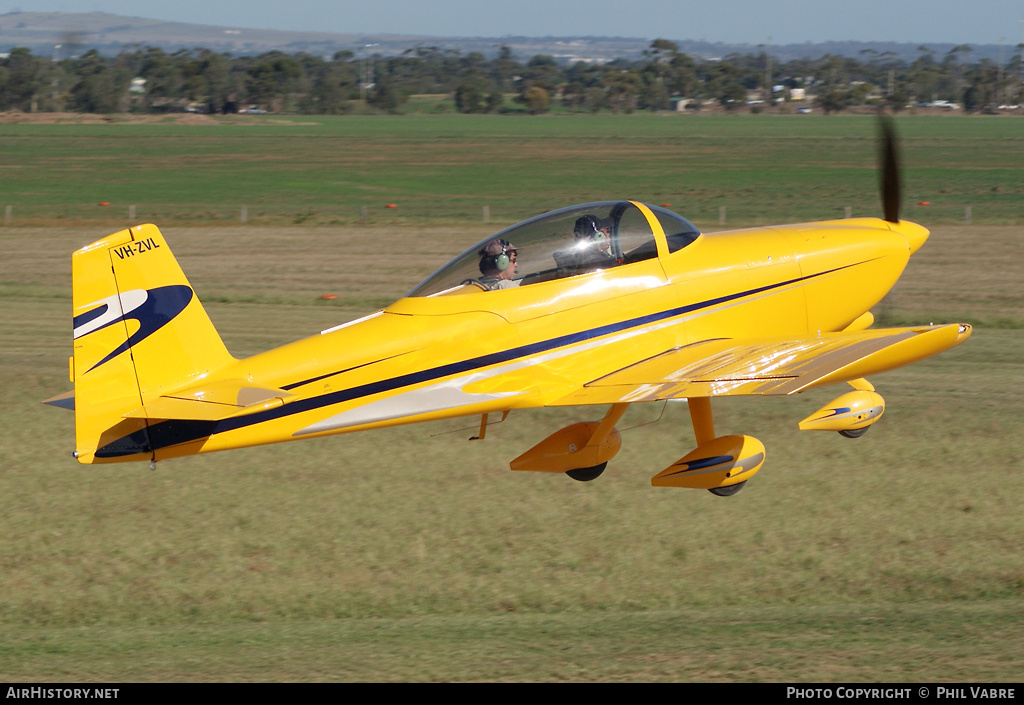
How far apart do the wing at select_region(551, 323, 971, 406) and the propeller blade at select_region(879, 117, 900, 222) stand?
3062mm

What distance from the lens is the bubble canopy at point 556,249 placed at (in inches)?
364

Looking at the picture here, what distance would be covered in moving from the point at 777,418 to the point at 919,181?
159 ft

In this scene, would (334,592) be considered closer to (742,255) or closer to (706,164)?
(742,255)

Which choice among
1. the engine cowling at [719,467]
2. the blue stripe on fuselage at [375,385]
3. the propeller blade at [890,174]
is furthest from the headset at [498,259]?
the propeller blade at [890,174]

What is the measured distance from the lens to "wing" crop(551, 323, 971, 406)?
8344 mm

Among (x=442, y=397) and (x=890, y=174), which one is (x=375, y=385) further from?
(x=890, y=174)

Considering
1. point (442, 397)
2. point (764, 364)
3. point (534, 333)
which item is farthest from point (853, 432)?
point (442, 397)

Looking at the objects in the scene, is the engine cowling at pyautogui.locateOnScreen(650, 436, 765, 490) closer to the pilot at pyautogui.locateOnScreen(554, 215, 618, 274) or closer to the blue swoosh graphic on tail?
the pilot at pyautogui.locateOnScreen(554, 215, 618, 274)

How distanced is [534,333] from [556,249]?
79 cm

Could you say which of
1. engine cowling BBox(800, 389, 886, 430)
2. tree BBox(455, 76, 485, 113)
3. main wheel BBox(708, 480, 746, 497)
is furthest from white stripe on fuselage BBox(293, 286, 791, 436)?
tree BBox(455, 76, 485, 113)

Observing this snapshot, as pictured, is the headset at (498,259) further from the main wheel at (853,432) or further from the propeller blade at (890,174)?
the propeller blade at (890,174)

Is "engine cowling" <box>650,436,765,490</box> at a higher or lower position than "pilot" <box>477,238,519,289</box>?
lower

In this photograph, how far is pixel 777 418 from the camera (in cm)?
1422

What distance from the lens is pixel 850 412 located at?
996cm
